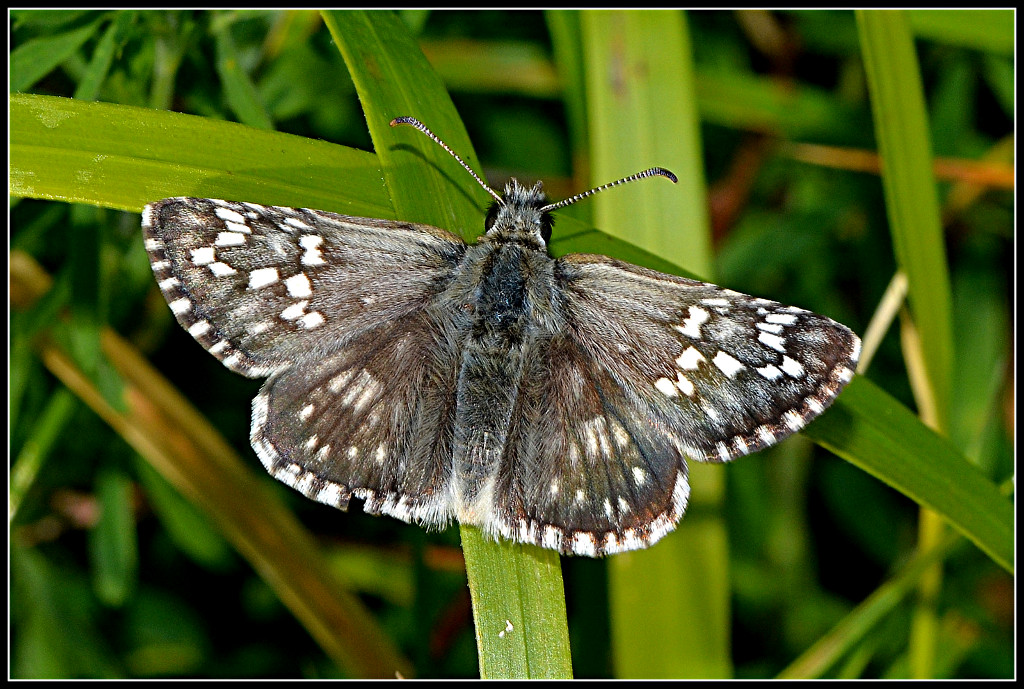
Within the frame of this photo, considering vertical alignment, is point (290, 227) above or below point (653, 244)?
below

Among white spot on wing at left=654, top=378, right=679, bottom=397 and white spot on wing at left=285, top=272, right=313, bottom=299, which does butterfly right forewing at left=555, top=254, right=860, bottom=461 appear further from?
white spot on wing at left=285, top=272, right=313, bottom=299

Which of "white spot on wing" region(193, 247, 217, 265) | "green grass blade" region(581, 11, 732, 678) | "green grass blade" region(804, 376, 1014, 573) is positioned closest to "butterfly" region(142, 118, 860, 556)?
"white spot on wing" region(193, 247, 217, 265)

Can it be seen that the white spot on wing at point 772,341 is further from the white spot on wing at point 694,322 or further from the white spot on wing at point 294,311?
the white spot on wing at point 294,311

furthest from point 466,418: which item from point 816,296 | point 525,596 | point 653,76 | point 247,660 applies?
point 816,296

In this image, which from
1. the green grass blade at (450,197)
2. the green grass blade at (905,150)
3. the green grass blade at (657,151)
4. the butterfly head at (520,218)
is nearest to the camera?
the green grass blade at (450,197)

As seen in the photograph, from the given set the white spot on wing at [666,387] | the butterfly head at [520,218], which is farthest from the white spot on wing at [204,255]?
the white spot on wing at [666,387]

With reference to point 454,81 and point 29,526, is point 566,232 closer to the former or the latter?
point 454,81

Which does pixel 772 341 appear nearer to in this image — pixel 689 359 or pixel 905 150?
pixel 689 359

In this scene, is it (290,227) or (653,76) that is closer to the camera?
(290,227)
